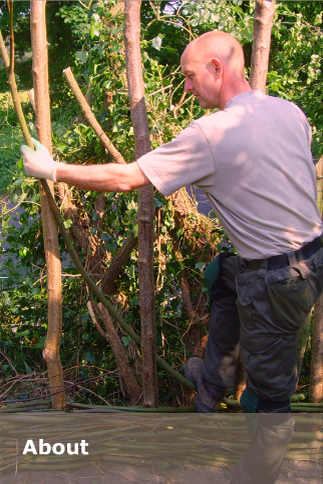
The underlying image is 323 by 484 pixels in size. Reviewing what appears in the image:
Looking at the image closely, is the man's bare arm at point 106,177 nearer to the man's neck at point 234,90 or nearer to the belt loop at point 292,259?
the man's neck at point 234,90

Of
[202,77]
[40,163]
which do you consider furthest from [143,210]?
[202,77]

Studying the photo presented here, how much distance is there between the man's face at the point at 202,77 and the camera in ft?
7.07

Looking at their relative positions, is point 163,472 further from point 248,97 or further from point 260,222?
point 248,97

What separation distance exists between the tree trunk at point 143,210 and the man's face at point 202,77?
0.88 feet

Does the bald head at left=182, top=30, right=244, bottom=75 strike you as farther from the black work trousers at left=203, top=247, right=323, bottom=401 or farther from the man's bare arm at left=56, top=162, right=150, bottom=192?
the black work trousers at left=203, top=247, right=323, bottom=401

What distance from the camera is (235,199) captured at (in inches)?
80.4

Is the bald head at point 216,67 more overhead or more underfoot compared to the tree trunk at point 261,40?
more underfoot

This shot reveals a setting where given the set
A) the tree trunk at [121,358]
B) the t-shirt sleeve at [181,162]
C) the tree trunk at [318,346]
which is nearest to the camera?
the t-shirt sleeve at [181,162]

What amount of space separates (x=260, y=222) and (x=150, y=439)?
4.23 feet

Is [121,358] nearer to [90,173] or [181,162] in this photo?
[90,173]

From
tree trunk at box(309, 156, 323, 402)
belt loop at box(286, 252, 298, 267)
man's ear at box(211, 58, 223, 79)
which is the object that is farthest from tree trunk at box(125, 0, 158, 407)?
tree trunk at box(309, 156, 323, 402)

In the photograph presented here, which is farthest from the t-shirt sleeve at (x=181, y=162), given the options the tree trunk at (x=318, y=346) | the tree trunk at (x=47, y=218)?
the tree trunk at (x=318, y=346)

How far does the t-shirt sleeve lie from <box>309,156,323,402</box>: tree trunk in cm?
93

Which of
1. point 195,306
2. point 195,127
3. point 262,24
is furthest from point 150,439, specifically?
point 262,24
